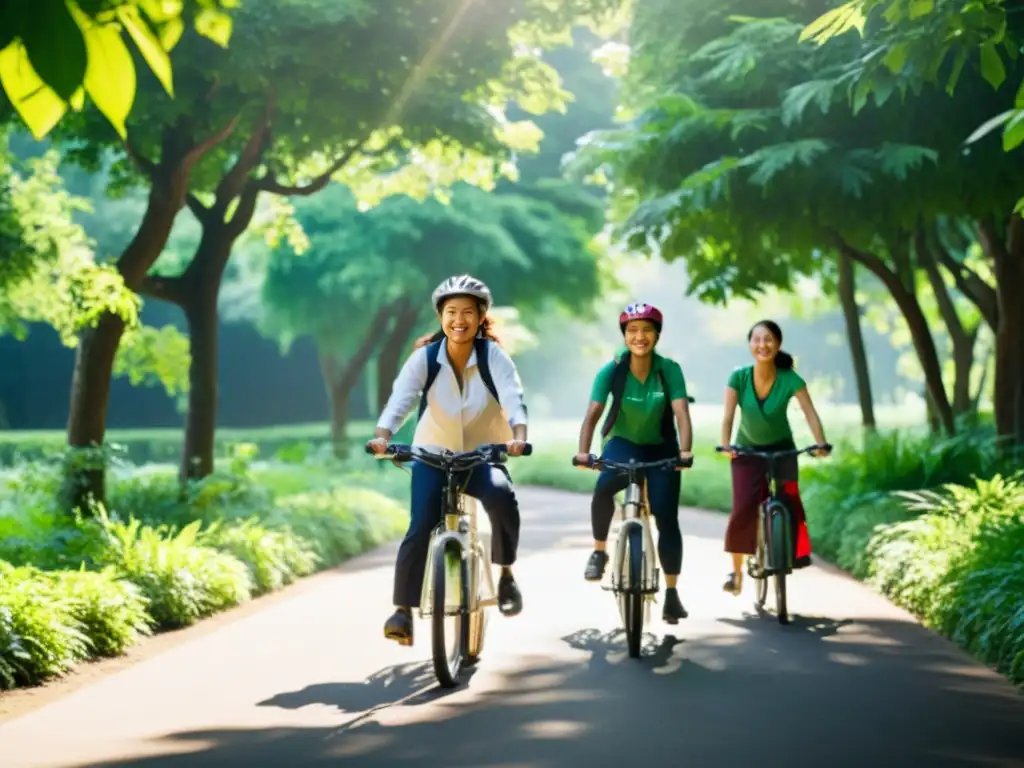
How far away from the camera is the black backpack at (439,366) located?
7467 millimetres

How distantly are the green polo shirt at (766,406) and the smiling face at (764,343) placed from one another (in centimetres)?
14

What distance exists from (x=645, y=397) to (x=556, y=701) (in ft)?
8.20

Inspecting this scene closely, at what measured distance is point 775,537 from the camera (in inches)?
369

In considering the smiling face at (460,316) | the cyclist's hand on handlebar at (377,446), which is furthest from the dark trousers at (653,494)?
the cyclist's hand on handlebar at (377,446)

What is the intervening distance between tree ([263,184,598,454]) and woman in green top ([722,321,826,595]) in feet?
58.6

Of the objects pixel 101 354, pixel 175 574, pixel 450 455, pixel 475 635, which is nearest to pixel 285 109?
pixel 101 354

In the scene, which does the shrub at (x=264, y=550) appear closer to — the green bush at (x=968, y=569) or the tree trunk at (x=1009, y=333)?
the green bush at (x=968, y=569)

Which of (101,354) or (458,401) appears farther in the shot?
(101,354)

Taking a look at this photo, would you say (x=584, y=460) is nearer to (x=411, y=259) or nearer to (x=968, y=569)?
(x=968, y=569)

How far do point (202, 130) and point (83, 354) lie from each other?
2487 mm

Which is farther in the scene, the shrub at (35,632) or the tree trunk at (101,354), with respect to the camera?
the tree trunk at (101,354)

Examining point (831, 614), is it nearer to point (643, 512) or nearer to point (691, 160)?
point (643, 512)

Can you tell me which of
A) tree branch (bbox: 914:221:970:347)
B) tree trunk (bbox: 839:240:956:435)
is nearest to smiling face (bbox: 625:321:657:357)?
tree branch (bbox: 914:221:970:347)

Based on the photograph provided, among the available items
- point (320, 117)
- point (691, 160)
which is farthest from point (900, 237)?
point (320, 117)
